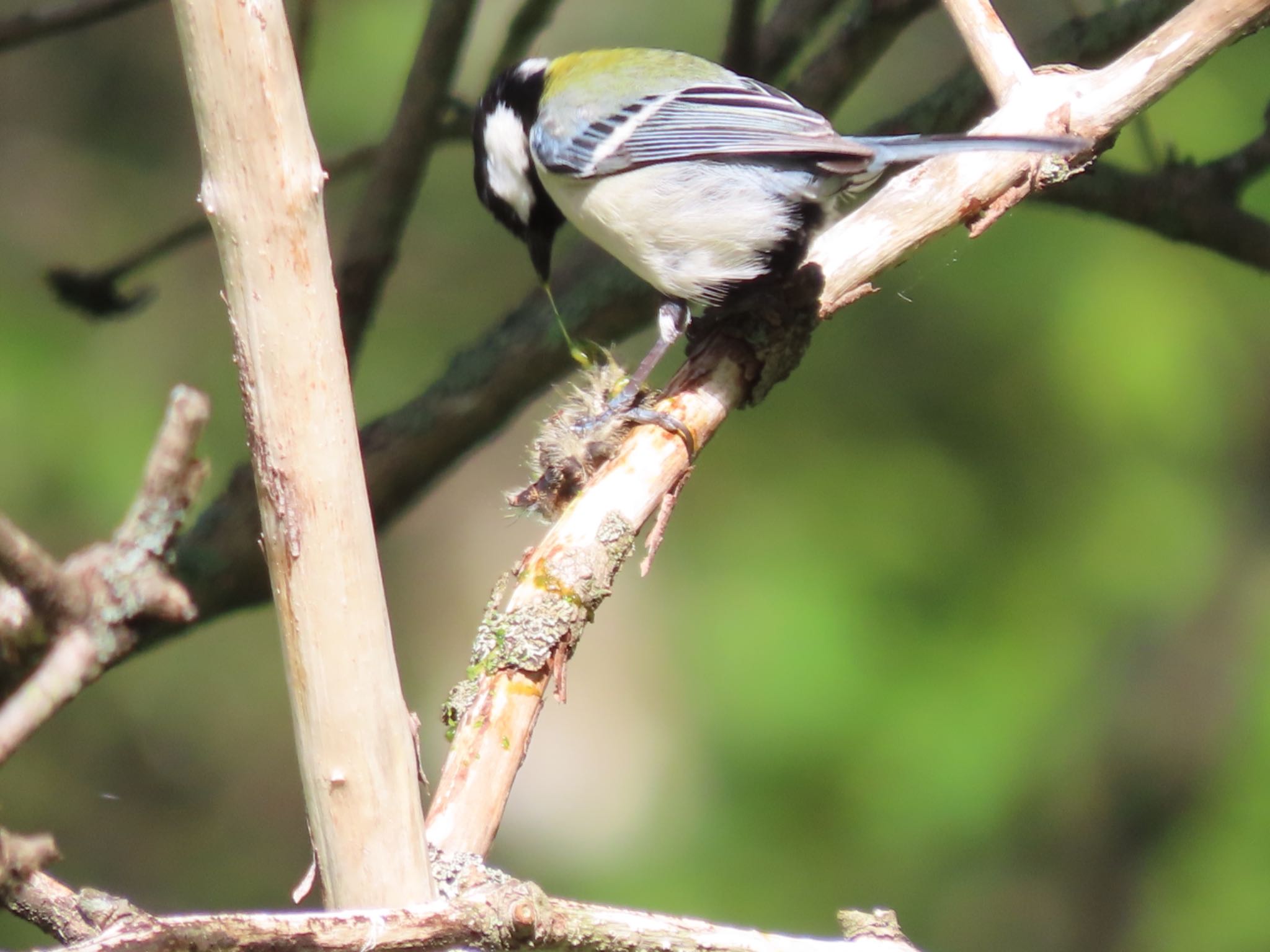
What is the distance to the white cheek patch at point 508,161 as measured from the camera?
260 cm

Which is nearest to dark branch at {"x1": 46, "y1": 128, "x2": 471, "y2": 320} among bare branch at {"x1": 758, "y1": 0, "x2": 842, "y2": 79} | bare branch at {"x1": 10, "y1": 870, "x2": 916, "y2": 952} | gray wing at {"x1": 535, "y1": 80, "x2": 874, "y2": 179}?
gray wing at {"x1": 535, "y1": 80, "x2": 874, "y2": 179}

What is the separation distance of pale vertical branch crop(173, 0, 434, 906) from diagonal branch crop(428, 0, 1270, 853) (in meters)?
0.20

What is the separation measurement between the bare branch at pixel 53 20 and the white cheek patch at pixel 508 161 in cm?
74

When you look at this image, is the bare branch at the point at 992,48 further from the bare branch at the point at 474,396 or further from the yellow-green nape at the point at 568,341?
the yellow-green nape at the point at 568,341

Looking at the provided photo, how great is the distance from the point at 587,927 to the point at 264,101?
0.81 m

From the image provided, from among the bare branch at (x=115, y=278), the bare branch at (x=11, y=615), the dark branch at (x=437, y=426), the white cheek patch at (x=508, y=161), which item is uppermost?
the white cheek patch at (x=508, y=161)

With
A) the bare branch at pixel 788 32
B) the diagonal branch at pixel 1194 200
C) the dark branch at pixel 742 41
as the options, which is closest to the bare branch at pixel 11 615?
the dark branch at pixel 742 41

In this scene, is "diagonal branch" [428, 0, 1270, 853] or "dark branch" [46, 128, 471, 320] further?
"dark branch" [46, 128, 471, 320]

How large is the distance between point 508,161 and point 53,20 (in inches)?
36.7

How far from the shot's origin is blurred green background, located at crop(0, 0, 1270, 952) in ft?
10.9

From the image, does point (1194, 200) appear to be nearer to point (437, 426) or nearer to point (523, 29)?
point (523, 29)

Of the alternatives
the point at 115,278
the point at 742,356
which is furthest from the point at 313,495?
the point at 115,278

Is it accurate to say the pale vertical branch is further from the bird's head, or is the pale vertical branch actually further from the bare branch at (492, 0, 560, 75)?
the bare branch at (492, 0, 560, 75)

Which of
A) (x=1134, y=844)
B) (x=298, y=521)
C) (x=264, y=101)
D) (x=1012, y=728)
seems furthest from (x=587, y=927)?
(x=1134, y=844)
